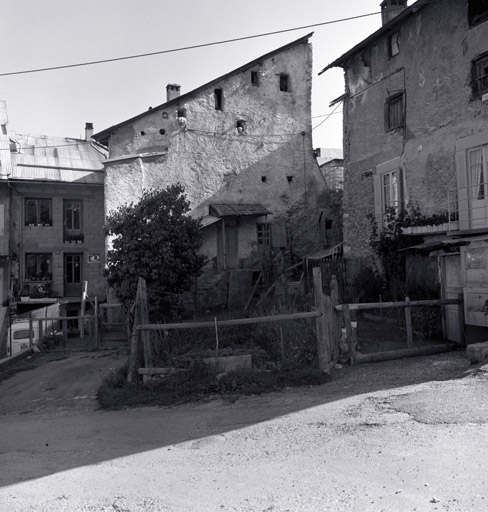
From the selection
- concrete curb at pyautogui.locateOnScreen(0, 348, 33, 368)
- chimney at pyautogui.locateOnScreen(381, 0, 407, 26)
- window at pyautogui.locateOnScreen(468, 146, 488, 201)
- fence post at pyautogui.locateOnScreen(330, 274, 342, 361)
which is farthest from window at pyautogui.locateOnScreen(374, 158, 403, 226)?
concrete curb at pyautogui.locateOnScreen(0, 348, 33, 368)

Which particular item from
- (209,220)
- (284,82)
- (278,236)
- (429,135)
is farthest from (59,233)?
(429,135)

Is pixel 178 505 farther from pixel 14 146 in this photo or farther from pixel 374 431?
pixel 14 146

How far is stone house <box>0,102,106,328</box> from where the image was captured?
23422 mm

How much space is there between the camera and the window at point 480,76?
497 inches

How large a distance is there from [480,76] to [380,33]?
395 centimetres

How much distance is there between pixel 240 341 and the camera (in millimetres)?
10859

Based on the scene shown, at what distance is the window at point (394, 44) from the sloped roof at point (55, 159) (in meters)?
14.8

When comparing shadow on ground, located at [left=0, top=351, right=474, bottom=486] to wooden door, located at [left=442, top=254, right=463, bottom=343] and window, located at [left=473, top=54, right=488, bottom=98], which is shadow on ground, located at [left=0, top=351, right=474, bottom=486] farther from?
window, located at [left=473, top=54, right=488, bottom=98]

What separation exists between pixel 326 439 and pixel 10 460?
10.6ft

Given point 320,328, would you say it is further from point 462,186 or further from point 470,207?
point 462,186

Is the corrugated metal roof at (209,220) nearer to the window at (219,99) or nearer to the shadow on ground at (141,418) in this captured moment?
the window at (219,99)

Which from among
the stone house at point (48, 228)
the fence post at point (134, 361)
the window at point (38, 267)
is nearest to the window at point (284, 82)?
the stone house at point (48, 228)

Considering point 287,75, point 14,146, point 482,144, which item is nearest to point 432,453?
point 482,144

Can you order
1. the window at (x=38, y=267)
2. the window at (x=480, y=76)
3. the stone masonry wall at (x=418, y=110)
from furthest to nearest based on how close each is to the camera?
1. the window at (x=38, y=267)
2. the stone masonry wall at (x=418, y=110)
3. the window at (x=480, y=76)
